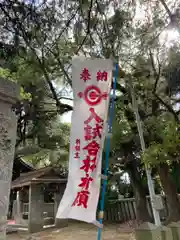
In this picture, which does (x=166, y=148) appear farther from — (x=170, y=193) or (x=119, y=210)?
(x=119, y=210)

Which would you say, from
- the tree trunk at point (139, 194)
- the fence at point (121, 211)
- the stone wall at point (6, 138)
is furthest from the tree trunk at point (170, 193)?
the stone wall at point (6, 138)

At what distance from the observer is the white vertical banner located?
8.49 ft

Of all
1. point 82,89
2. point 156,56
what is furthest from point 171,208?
point 82,89

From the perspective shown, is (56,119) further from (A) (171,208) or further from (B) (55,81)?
(A) (171,208)

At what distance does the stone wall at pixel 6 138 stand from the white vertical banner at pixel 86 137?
0.96 metres

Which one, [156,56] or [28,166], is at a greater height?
[156,56]

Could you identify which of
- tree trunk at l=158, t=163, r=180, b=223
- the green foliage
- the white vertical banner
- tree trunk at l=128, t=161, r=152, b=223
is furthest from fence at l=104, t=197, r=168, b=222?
the white vertical banner

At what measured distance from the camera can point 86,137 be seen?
2922mm

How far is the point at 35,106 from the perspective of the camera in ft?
25.5

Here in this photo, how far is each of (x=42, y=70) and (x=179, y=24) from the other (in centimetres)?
371

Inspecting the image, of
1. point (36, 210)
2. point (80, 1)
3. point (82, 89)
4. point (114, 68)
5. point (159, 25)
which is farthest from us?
point (36, 210)

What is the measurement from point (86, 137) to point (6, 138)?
1.26 meters

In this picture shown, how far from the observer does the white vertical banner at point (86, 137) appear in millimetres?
2588

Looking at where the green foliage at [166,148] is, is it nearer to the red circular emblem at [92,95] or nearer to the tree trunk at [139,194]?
the red circular emblem at [92,95]
